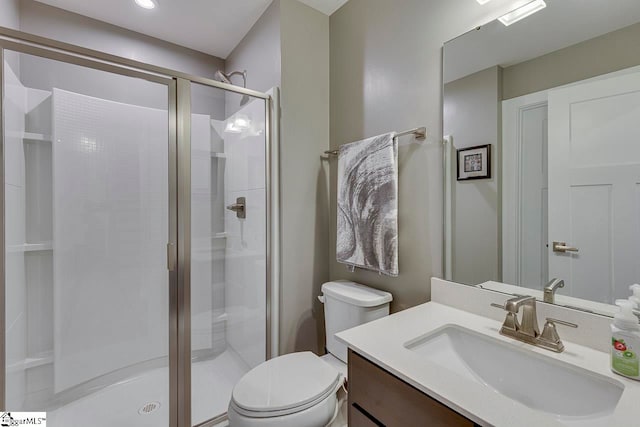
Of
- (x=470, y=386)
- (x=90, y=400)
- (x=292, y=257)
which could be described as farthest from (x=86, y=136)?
(x=470, y=386)

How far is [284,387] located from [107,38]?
2.45m

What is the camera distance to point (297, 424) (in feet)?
3.28

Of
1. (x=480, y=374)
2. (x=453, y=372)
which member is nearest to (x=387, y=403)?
(x=453, y=372)

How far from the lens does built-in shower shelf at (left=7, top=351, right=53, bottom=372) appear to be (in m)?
1.20

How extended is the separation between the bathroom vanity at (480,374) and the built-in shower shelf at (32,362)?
1445mm

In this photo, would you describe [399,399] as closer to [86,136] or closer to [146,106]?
[146,106]

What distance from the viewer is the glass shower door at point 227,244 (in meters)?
1.54

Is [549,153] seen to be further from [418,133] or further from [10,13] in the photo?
[10,13]

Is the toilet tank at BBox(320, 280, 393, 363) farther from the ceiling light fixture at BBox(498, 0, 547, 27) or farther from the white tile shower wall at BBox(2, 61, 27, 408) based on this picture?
the white tile shower wall at BBox(2, 61, 27, 408)

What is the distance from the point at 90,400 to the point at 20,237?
3.07 ft

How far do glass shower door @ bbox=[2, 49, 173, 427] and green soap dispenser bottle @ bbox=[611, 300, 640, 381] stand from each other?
166 cm

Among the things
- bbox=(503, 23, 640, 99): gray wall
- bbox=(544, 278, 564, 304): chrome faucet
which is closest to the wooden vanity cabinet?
bbox=(544, 278, 564, 304): chrome faucet

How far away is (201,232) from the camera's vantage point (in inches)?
60.9

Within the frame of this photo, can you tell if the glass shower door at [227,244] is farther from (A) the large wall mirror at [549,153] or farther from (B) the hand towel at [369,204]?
(A) the large wall mirror at [549,153]
